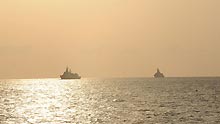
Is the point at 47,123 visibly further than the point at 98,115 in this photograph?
No

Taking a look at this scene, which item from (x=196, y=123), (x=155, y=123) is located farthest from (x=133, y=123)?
(x=196, y=123)

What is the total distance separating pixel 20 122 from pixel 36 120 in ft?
9.85

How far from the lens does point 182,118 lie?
72375 mm

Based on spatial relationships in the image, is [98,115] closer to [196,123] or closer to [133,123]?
[133,123]

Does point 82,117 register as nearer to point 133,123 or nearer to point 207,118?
point 133,123

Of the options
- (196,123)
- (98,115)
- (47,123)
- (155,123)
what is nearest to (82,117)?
(98,115)

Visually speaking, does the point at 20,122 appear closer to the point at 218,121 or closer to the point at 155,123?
the point at 155,123

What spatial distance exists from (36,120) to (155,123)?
63.1 ft

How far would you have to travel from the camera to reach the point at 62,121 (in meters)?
73.2

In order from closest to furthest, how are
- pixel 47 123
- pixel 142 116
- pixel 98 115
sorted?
pixel 47 123
pixel 142 116
pixel 98 115

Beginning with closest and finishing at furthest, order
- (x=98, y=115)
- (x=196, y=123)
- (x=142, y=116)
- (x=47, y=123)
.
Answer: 1. (x=196, y=123)
2. (x=47, y=123)
3. (x=142, y=116)
4. (x=98, y=115)

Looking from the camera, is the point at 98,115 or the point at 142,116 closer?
the point at 142,116

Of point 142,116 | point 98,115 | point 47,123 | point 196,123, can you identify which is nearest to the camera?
point 196,123

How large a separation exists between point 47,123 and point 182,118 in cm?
1972
